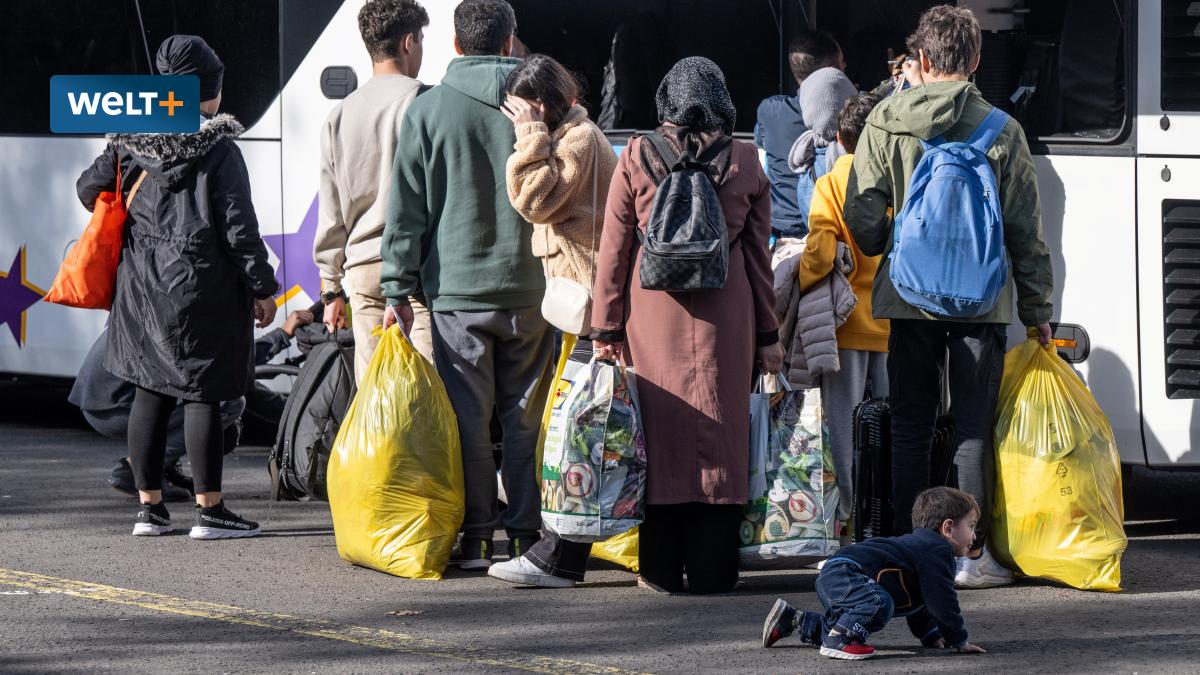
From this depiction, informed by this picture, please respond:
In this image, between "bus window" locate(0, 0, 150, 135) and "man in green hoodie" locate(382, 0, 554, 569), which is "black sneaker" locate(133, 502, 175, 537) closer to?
"man in green hoodie" locate(382, 0, 554, 569)

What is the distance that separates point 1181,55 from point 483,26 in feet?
8.74

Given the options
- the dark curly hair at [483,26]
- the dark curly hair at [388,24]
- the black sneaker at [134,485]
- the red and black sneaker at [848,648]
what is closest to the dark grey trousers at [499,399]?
the dark curly hair at [483,26]

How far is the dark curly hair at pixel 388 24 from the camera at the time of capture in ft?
21.9

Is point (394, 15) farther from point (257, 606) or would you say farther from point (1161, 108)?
point (1161, 108)

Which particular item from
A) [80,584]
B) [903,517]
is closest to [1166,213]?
[903,517]

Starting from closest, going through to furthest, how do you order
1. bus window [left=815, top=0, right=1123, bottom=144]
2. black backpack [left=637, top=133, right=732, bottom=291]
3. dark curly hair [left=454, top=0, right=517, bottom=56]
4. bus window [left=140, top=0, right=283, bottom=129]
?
black backpack [left=637, top=133, right=732, bottom=291], dark curly hair [left=454, top=0, right=517, bottom=56], bus window [left=815, top=0, right=1123, bottom=144], bus window [left=140, top=0, right=283, bottom=129]

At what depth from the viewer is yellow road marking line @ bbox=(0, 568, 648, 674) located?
5133 millimetres

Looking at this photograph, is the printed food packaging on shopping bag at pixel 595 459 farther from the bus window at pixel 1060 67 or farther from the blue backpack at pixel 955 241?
the bus window at pixel 1060 67

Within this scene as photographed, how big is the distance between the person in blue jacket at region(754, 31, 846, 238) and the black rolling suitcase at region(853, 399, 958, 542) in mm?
1351

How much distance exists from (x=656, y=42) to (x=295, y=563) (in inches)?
110

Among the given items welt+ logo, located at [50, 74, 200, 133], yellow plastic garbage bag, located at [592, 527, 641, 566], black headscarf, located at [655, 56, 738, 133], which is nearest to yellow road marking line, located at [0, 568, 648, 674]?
yellow plastic garbage bag, located at [592, 527, 641, 566]

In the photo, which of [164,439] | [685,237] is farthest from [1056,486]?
[164,439]

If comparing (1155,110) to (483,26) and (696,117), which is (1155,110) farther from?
(483,26)

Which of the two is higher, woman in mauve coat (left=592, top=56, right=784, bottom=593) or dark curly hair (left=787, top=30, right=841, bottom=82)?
dark curly hair (left=787, top=30, right=841, bottom=82)
